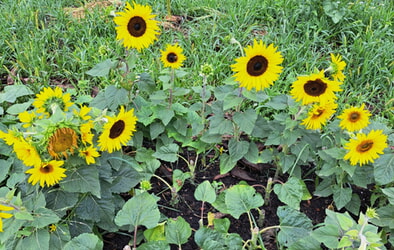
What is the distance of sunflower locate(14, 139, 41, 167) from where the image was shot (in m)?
1.56

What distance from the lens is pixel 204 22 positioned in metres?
3.61

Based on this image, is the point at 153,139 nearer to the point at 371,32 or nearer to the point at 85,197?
the point at 85,197

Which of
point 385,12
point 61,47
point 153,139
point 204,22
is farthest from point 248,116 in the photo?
point 385,12

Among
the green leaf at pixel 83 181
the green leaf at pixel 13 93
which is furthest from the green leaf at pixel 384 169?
the green leaf at pixel 13 93

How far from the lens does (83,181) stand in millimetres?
1781

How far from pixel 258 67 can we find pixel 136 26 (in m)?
0.70

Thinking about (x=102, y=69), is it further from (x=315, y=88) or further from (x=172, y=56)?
(x=315, y=88)

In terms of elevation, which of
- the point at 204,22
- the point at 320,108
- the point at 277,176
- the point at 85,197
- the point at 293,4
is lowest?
the point at 85,197

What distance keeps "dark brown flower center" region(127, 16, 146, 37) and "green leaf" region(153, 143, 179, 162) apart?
646 millimetres

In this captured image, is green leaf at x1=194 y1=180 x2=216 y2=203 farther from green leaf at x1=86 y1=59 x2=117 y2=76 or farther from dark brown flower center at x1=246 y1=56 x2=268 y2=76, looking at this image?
green leaf at x1=86 y1=59 x2=117 y2=76

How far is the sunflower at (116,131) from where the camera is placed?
5.97 ft

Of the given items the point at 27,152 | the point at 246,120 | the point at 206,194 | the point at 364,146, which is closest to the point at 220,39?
the point at 246,120

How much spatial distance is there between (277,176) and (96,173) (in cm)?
105

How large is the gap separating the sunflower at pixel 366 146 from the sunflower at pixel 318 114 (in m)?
0.17
